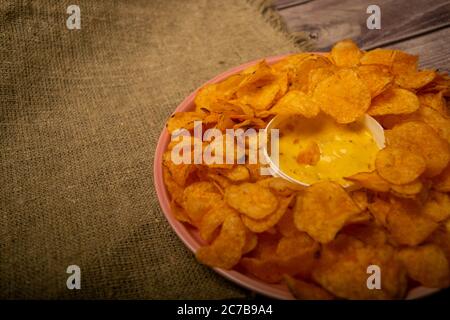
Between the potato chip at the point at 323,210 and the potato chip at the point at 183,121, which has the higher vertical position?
the potato chip at the point at 183,121

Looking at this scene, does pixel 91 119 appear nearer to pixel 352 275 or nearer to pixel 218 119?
pixel 218 119

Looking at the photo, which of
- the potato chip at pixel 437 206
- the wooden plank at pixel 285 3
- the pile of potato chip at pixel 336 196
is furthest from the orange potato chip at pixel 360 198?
the wooden plank at pixel 285 3

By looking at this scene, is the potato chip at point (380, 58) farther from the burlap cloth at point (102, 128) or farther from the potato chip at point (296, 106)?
the burlap cloth at point (102, 128)

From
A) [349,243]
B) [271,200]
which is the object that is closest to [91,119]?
[271,200]

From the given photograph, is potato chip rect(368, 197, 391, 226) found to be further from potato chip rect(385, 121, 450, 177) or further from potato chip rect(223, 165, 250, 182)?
potato chip rect(223, 165, 250, 182)

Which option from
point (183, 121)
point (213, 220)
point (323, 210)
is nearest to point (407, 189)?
point (323, 210)
